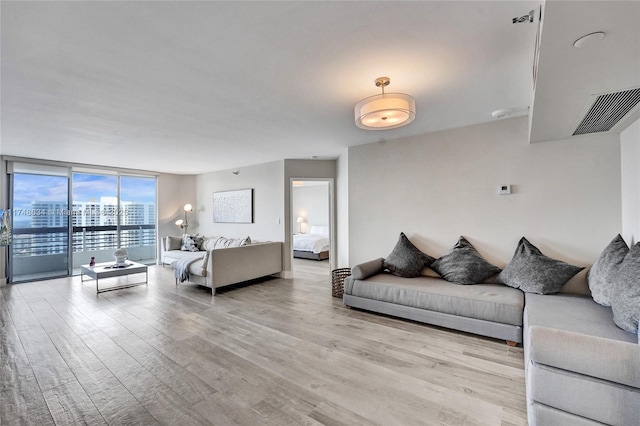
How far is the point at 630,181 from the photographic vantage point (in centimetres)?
264

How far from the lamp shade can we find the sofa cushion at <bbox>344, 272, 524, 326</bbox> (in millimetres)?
1923

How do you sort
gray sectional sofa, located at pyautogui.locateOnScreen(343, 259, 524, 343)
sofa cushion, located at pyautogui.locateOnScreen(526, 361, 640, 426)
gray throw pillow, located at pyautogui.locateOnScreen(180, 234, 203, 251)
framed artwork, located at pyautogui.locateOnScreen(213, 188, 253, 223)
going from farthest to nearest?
1. gray throw pillow, located at pyautogui.locateOnScreen(180, 234, 203, 251)
2. framed artwork, located at pyautogui.locateOnScreen(213, 188, 253, 223)
3. gray sectional sofa, located at pyautogui.locateOnScreen(343, 259, 524, 343)
4. sofa cushion, located at pyautogui.locateOnScreen(526, 361, 640, 426)

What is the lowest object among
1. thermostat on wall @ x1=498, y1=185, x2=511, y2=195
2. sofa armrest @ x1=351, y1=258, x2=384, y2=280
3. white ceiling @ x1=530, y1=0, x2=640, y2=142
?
sofa armrest @ x1=351, y1=258, x2=384, y2=280

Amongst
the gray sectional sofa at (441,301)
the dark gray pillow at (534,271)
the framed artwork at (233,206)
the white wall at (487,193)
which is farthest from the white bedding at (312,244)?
the dark gray pillow at (534,271)

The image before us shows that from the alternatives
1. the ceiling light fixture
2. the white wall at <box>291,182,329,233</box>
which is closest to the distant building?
the white wall at <box>291,182,329,233</box>

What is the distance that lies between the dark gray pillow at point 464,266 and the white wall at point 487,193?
156 millimetres

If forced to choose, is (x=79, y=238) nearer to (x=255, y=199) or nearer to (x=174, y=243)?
(x=174, y=243)

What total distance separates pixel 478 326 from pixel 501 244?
1.19 meters

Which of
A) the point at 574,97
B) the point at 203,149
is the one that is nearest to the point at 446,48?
the point at 574,97

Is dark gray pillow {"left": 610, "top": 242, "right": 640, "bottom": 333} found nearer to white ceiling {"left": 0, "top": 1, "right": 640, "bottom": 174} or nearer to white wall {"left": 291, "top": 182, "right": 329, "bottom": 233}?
white ceiling {"left": 0, "top": 1, "right": 640, "bottom": 174}

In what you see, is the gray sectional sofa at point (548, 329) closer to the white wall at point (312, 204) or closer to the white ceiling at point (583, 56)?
the white ceiling at point (583, 56)

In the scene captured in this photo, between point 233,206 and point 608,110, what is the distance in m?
6.39

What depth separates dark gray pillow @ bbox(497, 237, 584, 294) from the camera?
2.88m

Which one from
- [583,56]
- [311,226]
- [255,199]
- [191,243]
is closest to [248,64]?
[583,56]
